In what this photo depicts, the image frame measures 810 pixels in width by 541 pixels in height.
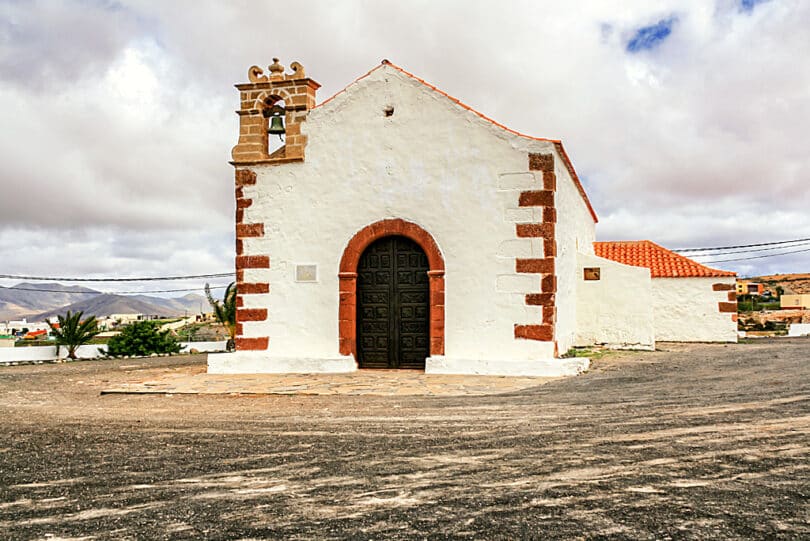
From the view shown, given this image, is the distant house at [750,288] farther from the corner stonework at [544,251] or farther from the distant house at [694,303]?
the corner stonework at [544,251]

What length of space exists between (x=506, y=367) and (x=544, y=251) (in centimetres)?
201

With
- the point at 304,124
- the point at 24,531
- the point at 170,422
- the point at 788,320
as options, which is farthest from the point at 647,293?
the point at 788,320

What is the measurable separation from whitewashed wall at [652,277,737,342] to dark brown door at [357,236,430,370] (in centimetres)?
899

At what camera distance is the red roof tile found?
17.3 metres

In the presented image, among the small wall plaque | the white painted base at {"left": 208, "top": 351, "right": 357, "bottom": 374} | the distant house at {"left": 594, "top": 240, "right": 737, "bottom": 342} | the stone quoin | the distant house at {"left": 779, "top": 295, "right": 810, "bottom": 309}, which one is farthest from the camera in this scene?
the distant house at {"left": 779, "top": 295, "right": 810, "bottom": 309}

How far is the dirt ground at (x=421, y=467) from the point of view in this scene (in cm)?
330

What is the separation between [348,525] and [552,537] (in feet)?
3.34

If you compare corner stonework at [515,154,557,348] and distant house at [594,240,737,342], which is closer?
corner stonework at [515,154,557,348]

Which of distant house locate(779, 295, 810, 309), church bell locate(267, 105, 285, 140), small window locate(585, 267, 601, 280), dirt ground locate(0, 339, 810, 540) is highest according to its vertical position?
church bell locate(267, 105, 285, 140)

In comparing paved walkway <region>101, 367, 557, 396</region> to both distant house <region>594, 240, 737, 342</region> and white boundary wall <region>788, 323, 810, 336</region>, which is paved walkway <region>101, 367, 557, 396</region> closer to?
distant house <region>594, 240, 737, 342</region>

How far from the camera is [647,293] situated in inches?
569

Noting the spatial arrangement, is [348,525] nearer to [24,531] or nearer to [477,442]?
[24,531]

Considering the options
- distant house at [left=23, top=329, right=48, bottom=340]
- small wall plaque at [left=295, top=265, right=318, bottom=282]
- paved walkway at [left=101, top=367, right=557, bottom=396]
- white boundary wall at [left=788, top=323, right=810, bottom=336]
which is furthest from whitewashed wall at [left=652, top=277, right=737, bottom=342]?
distant house at [left=23, top=329, right=48, bottom=340]

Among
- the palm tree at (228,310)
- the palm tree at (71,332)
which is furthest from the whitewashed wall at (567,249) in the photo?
the palm tree at (71,332)
